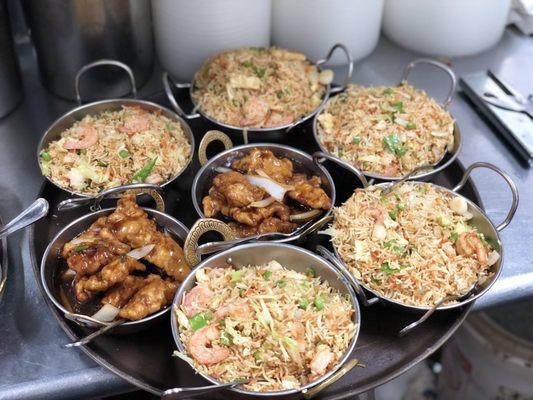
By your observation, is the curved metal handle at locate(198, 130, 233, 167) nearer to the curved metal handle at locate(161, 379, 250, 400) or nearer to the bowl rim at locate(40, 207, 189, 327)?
the bowl rim at locate(40, 207, 189, 327)

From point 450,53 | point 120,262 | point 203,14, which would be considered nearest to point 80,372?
point 120,262

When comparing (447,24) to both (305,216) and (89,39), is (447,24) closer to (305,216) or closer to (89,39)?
(305,216)

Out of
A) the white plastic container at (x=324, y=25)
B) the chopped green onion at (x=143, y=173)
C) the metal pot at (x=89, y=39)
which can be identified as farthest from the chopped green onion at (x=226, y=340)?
the white plastic container at (x=324, y=25)

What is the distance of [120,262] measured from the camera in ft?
7.11

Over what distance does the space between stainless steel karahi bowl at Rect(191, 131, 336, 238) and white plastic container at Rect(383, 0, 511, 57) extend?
165 cm

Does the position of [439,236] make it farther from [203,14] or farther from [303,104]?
[203,14]

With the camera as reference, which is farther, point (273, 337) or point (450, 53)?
point (450, 53)

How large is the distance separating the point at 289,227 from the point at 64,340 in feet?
3.33

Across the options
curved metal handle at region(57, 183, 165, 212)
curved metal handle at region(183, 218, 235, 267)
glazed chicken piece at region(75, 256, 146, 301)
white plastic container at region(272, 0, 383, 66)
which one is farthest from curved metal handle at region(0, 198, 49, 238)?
white plastic container at region(272, 0, 383, 66)

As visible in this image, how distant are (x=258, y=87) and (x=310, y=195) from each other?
2.78 ft

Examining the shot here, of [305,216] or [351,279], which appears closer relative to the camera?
[351,279]

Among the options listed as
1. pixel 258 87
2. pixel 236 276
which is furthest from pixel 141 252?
pixel 258 87

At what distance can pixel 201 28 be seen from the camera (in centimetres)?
329

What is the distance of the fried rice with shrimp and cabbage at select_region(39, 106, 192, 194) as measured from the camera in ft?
8.61
